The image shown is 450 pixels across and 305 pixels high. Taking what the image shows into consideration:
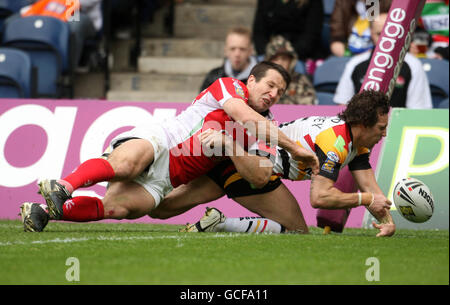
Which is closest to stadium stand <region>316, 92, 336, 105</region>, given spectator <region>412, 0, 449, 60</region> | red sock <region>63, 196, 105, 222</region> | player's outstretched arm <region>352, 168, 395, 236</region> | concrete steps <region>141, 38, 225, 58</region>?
spectator <region>412, 0, 449, 60</region>

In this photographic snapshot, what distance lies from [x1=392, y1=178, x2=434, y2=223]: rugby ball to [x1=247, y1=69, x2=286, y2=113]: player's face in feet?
4.04

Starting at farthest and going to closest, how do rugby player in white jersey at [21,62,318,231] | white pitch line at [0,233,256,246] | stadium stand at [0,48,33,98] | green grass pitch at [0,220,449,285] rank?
stadium stand at [0,48,33,98] → rugby player in white jersey at [21,62,318,231] → white pitch line at [0,233,256,246] → green grass pitch at [0,220,449,285]

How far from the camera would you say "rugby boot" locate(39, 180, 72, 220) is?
18.7 feet

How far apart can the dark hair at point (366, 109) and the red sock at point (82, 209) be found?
200cm

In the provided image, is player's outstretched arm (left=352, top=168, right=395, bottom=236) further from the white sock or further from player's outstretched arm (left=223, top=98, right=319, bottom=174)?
the white sock

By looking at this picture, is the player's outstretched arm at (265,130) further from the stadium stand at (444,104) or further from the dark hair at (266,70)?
the stadium stand at (444,104)

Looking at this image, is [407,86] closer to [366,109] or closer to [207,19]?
[366,109]

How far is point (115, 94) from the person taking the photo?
10992mm

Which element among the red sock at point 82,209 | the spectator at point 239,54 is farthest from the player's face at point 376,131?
the spectator at point 239,54

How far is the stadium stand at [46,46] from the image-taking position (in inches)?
411

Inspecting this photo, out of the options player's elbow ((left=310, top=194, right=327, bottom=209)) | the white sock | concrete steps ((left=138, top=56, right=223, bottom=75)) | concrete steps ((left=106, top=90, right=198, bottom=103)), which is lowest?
the white sock

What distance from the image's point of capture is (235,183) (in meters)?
6.55

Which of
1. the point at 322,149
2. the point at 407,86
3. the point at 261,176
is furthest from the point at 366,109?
the point at 407,86

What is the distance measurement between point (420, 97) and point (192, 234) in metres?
3.70
